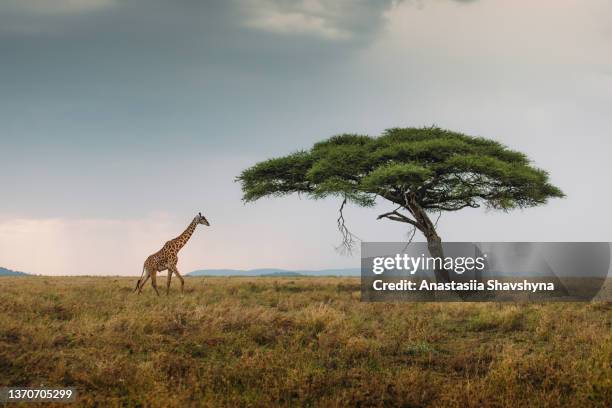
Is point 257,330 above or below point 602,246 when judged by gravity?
below

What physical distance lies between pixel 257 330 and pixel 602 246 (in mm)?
24965

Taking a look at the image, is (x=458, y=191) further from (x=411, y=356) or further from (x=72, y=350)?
(x=72, y=350)

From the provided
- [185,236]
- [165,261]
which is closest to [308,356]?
[165,261]

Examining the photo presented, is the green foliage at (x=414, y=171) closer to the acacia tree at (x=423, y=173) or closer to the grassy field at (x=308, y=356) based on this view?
the acacia tree at (x=423, y=173)

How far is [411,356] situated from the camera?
1074cm

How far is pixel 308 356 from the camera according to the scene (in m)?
10.4

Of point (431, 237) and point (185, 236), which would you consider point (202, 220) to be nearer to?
point (185, 236)

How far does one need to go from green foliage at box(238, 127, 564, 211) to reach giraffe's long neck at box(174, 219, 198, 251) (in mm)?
5555

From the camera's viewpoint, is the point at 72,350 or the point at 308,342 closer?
the point at 72,350

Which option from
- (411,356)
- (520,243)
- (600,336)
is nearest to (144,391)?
(411,356)

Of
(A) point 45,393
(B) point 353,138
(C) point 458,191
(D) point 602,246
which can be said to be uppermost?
(B) point 353,138

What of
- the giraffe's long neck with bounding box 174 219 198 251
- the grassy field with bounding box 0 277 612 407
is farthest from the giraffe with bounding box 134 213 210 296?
the grassy field with bounding box 0 277 612 407

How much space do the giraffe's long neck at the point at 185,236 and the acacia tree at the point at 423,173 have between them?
5994 mm

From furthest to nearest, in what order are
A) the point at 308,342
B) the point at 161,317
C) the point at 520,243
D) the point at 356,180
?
the point at 520,243 → the point at 356,180 → the point at 161,317 → the point at 308,342
